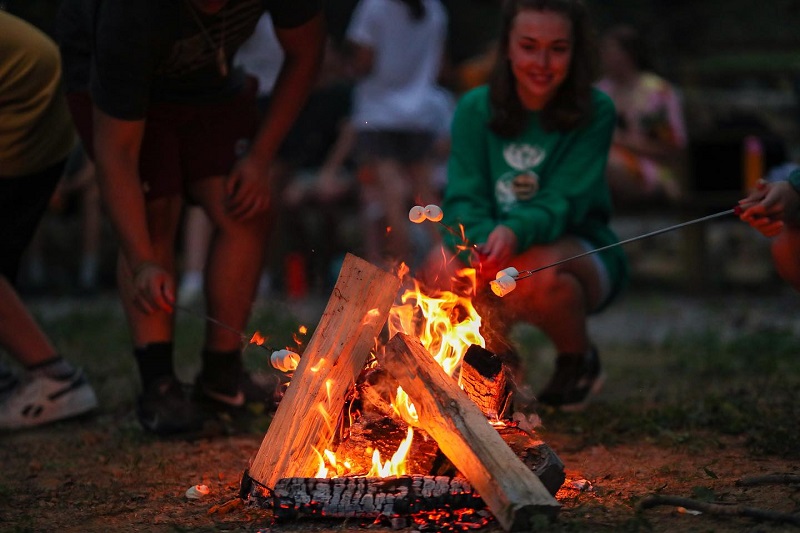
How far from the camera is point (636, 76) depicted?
26.1 feet

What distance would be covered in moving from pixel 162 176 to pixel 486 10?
10.8 meters

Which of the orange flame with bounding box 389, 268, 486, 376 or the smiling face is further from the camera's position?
the smiling face

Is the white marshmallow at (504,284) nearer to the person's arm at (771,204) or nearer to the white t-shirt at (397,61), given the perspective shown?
the person's arm at (771,204)

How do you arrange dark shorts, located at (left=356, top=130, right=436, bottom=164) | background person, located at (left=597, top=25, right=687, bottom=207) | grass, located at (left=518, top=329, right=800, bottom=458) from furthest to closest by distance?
background person, located at (left=597, top=25, right=687, bottom=207), dark shorts, located at (left=356, top=130, right=436, bottom=164), grass, located at (left=518, top=329, right=800, bottom=458)

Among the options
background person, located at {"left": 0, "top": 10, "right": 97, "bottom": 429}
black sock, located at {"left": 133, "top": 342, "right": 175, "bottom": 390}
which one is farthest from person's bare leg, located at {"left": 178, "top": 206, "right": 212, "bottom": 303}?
black sock, located at {"left": 133, "top": 342, "right": 175, "bottom": 390}

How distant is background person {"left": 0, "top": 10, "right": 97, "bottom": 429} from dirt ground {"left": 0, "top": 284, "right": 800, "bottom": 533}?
0.40 feet

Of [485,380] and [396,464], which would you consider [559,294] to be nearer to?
[485,380]

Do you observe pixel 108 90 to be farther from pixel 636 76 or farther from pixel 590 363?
pixel 636 76

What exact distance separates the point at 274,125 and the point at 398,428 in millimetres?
1409

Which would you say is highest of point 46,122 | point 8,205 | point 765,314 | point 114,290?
point 46,122

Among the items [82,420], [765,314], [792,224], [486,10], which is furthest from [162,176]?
[486,10]

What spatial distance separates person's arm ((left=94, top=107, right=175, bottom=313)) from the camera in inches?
139

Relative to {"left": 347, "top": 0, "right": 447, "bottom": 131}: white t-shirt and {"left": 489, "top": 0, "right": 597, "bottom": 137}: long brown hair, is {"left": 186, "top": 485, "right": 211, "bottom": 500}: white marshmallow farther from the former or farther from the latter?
{"left": 347, "top": 0, "right": 447, "bottom": 131}: white t-shirt

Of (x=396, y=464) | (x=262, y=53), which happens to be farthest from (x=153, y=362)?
(x=262, y=53)
